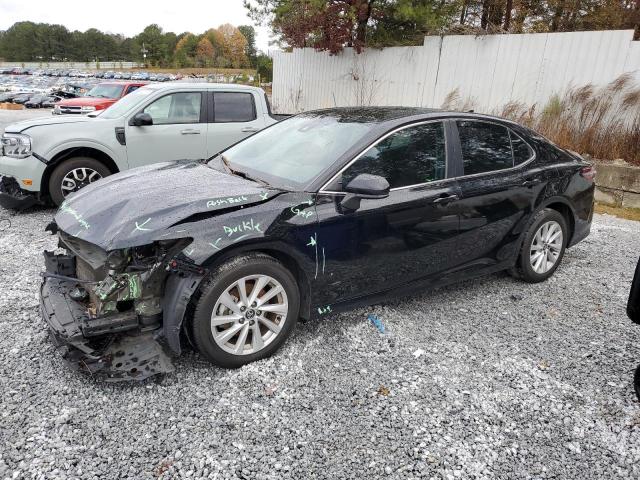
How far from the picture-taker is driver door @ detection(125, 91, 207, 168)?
6449 mm

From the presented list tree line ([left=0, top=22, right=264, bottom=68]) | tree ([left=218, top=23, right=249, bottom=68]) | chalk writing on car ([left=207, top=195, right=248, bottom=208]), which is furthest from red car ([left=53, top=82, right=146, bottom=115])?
tree line ([left=0, top=22, right=264, bottom=68])

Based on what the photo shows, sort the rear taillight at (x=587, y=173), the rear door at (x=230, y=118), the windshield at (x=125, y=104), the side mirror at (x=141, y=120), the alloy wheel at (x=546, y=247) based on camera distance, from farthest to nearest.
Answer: the rear door at (x=230, y=118), the windshield at (x=125, y=104), the side mirror at (x=141, y=120), the rear taillight at (x=587, y=173), the alloy wheel at (x=546, y=247)

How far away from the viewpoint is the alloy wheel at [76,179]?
5953mm

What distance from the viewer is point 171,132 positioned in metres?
6.68

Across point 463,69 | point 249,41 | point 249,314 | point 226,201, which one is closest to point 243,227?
point 226,201

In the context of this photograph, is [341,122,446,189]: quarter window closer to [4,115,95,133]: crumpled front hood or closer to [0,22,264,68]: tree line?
[4,115,95,133]: crumpled front hood

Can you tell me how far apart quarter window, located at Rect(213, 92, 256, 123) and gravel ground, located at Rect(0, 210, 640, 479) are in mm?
4093

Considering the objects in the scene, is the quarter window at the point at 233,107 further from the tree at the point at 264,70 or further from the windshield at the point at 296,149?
the tree at the point at 264,70

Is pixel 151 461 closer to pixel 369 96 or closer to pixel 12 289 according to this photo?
pixel 12 289

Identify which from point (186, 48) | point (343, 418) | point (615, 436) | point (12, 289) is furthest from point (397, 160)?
point (186, 48)

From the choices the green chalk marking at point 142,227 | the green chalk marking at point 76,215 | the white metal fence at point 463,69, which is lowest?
the green chalk marking at point 76,215

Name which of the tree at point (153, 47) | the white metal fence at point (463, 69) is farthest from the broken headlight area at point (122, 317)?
the tree at point (153, 47)

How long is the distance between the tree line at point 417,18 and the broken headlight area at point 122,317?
37.7ft

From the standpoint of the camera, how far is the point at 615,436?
8.58ft
